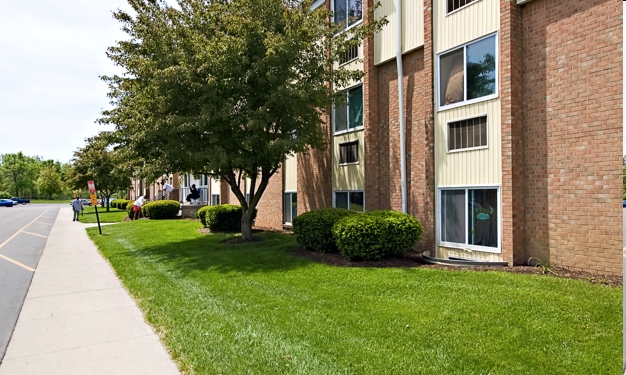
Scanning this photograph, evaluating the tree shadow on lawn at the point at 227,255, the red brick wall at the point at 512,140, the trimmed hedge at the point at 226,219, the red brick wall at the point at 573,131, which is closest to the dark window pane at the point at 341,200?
the tree shadow on lawn at the point at 227,255

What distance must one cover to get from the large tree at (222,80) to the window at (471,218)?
397 cm

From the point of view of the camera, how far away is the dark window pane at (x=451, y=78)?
9.76 meters

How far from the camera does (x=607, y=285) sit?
21.6 ft

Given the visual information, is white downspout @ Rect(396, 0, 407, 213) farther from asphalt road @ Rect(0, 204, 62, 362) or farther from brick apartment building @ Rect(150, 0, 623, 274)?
asphalt road @ Rect(0, 204, 62, 362)

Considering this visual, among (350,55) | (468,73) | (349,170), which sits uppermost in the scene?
(350,55)

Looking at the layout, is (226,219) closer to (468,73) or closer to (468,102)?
(468,102)

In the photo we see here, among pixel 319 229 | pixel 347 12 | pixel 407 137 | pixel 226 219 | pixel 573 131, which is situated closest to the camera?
pixel 573 131

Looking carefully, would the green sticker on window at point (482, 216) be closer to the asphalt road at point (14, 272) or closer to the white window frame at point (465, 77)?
the white window frame at point (465, 77)

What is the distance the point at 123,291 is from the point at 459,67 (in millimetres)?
8536

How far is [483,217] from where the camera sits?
912 centimetres

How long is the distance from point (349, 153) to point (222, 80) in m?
4.72

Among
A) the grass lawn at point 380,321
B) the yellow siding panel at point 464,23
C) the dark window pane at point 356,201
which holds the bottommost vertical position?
the grass lawn at point 380,321

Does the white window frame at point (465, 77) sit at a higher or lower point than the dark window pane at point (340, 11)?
lower

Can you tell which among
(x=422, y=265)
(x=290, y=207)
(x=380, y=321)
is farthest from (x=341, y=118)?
(x=380, y=321)
